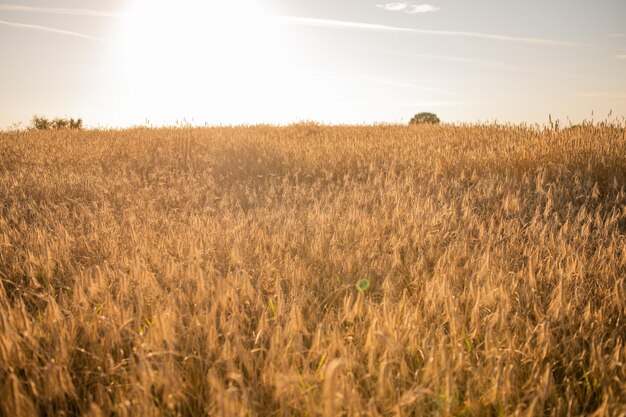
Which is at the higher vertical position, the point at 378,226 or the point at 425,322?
the point at 378,226

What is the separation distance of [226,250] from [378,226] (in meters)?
1.11

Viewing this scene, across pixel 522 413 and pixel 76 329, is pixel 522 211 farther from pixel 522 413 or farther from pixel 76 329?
pixel 76 329

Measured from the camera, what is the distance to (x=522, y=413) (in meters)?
1.13

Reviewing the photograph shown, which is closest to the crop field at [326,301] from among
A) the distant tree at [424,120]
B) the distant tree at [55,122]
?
the distant tree at [424,120]

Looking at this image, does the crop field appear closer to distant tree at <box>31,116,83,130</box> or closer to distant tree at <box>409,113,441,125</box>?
distant tree at <box>409,113,441,125</box>

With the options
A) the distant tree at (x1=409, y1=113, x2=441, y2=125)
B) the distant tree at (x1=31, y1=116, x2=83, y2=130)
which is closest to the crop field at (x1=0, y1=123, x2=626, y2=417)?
the distant tree at (x1=409, y1=113, x2=441, y2=125)

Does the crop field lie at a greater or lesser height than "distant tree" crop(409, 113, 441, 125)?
lesser

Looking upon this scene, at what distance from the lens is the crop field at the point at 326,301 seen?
120 centimetres

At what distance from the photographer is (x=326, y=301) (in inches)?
75.1

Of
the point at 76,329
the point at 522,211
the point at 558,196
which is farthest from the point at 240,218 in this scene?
the point at 558,196

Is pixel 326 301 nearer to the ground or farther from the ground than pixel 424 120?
nearer to the ground

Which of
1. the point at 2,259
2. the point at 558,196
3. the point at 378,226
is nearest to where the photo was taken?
the point at 2,259

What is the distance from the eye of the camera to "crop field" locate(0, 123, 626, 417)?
120cm

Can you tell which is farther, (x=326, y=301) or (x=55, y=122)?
(x=55, y=122)
